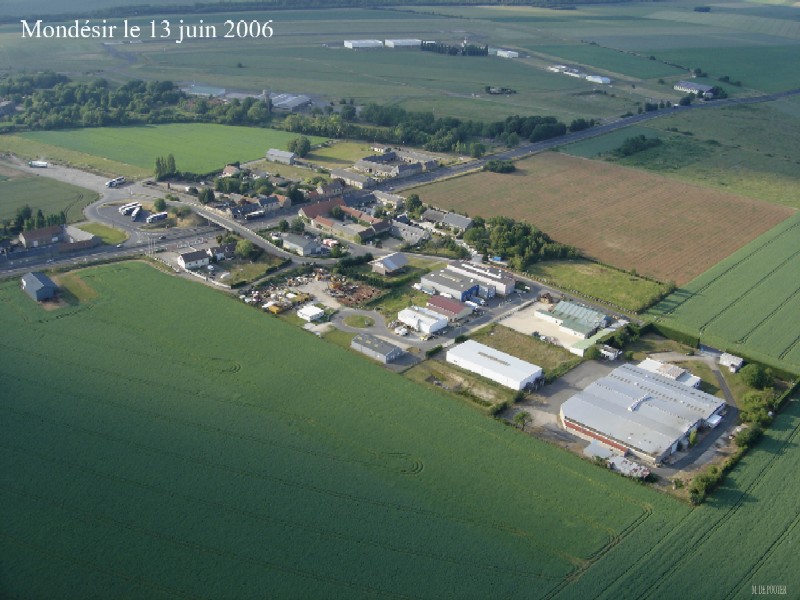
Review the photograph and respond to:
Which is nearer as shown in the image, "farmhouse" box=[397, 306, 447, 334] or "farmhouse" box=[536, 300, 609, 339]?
"farmhouse" box=[397, 306, 447, 334]

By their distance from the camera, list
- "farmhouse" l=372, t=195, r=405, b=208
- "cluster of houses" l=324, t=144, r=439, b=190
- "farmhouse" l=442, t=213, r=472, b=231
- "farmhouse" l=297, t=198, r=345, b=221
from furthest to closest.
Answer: "cluster of houses" l=324, t=144, r=439, b=190, "farmhouse" l=372, t=195, r=405, b=208, "farmhouse" l=297, t=198, r=345, b=221, "farmhouse" l=442, t=213, r=472, b=231

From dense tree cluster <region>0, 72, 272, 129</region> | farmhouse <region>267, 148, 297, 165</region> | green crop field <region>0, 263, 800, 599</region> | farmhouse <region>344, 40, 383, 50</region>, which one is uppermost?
farmhouse <region>344, 40, 383, 50</region>

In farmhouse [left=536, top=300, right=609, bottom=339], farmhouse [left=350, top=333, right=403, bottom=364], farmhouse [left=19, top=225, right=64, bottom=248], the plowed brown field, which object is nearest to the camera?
farmhouse [left=350, top=333, right=403, bottom=364]

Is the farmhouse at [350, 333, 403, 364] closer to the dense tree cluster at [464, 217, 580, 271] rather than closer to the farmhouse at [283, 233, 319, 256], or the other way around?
the farmhouse at [283, 233, 319, 256]

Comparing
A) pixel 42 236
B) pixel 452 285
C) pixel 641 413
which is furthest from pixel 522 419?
pixel 42 236

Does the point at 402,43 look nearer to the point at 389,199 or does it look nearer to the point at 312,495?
the point at 389,199

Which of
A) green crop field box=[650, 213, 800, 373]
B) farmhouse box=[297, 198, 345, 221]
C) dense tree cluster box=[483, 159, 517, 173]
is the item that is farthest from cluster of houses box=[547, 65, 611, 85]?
farmhouse box=[297, 198, 345, 221]
